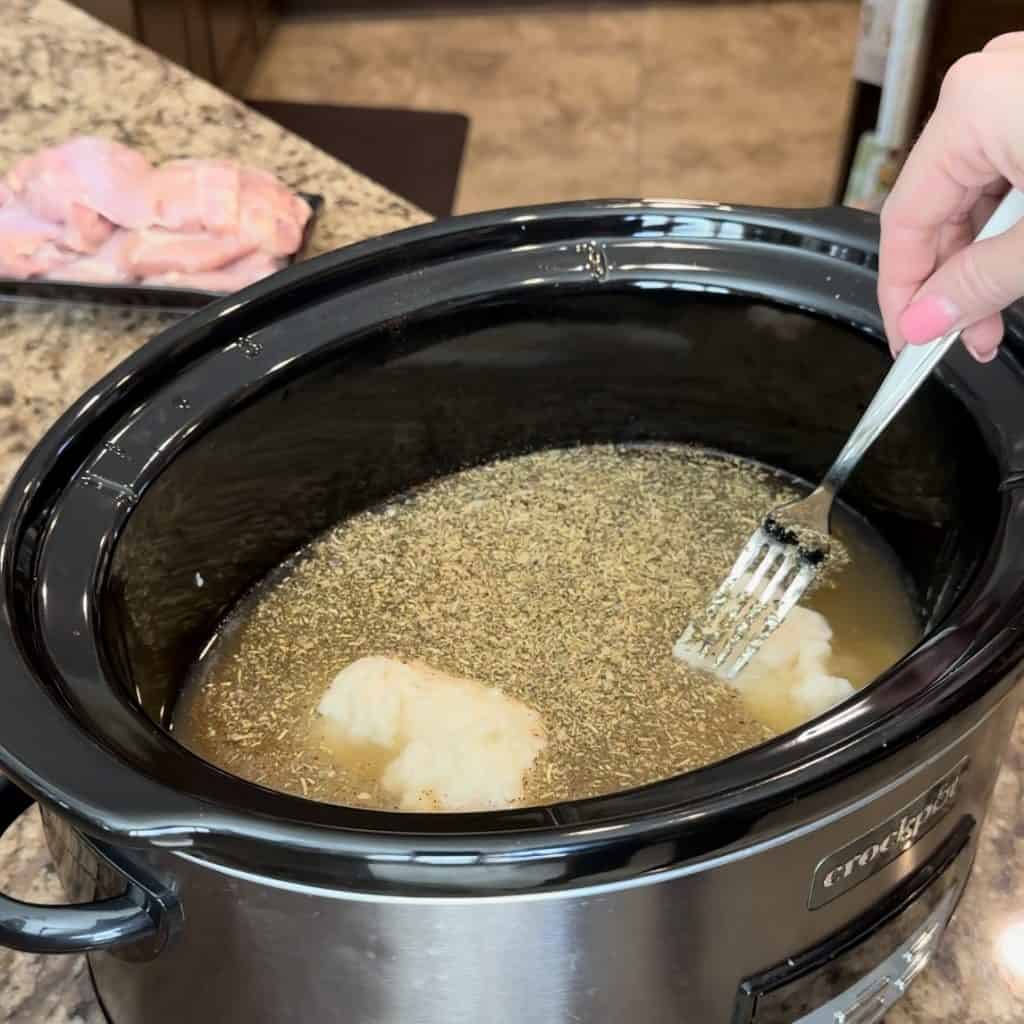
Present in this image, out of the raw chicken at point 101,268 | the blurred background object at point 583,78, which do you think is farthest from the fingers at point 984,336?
the blurred background object at point 583,78

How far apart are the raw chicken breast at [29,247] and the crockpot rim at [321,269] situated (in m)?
0.51

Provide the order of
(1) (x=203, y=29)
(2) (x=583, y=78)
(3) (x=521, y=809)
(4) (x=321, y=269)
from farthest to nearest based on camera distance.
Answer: (2) (x=583, y=78) → (1) (x=203, y=29) → (4) (x=321, y=269) → (3) (x=521, y=809)

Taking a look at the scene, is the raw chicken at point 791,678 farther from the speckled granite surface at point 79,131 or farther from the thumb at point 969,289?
the speckled granite surface at point 79,131

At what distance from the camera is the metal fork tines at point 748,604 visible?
860mm

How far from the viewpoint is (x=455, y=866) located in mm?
508

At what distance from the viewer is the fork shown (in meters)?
0.85

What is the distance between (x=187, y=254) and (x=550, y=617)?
57 cm

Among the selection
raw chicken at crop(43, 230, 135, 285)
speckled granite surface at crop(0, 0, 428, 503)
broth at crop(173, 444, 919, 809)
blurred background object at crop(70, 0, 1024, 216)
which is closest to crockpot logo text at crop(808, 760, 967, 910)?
broth at crop(173, 444, 919, 809)

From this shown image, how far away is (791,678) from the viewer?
2.80ft

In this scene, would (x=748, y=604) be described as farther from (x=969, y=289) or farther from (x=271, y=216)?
(x=271, y=216)

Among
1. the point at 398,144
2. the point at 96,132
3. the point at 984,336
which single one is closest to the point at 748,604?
the point at 984,336

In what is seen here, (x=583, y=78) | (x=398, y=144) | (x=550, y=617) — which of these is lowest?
(x=583, y=78)

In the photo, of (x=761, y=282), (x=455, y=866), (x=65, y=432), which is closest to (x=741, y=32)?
(x=761, y=282)

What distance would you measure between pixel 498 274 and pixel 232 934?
51 centimetres
